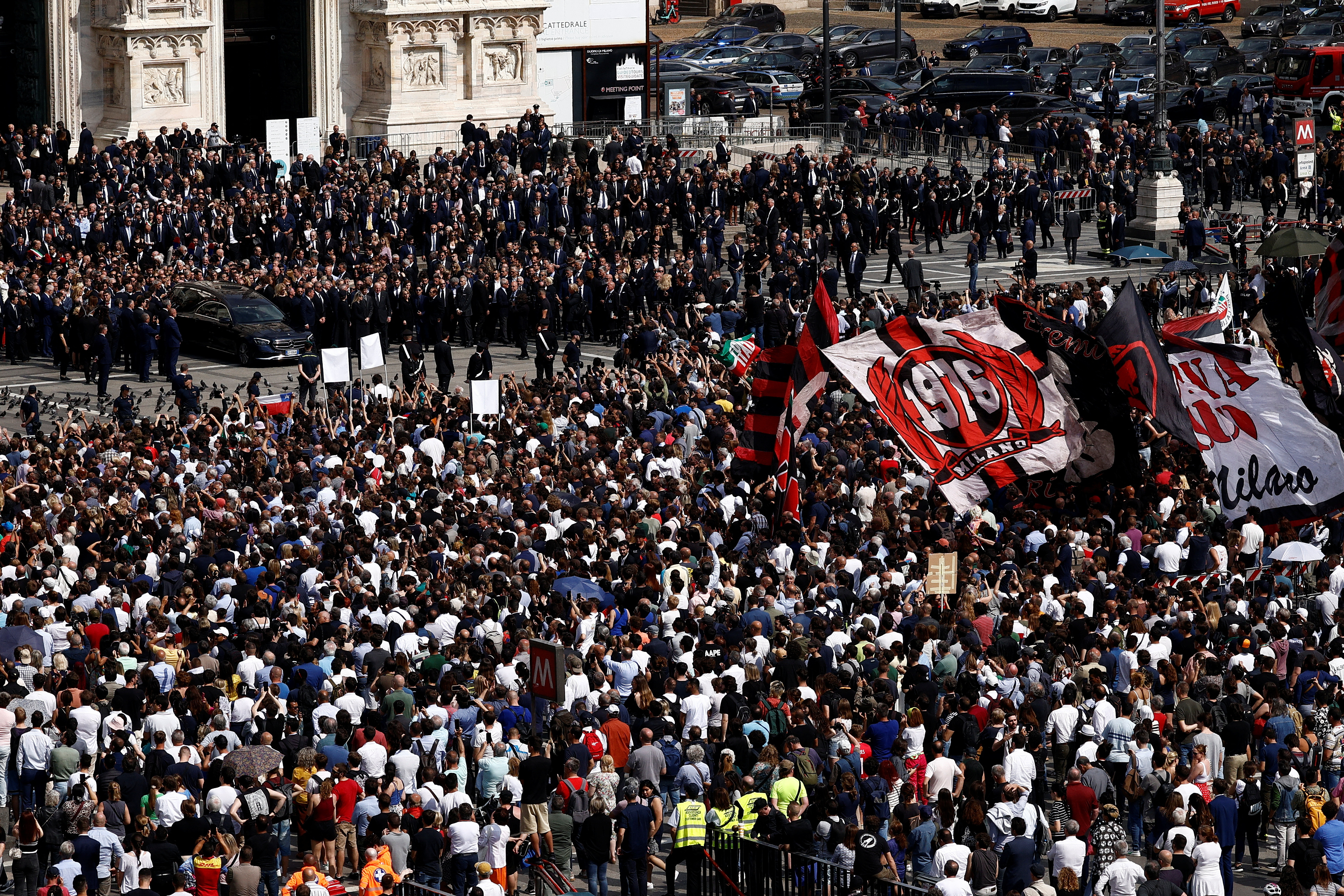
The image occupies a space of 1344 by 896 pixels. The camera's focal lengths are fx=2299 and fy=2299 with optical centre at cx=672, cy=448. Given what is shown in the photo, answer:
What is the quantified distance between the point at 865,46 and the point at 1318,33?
43.7 feet

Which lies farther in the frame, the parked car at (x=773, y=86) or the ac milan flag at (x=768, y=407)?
the parked car at (x=773, y=86)

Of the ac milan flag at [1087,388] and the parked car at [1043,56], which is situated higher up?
the parked car at [1043,56]

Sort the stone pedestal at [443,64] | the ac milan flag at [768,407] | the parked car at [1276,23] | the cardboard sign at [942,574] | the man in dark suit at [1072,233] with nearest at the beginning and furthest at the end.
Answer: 1. the cardboard sign at [942,574]
2. the ac milan flag at [768,407]
3. the man in dark suit at [1072,233]
4. the stone pedestal at [443,64]
5. the parked car at [1276,23]

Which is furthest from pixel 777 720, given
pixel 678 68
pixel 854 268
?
pixel 678 68

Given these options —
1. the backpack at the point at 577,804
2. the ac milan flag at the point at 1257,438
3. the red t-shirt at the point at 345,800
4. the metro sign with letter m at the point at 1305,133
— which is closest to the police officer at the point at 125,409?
the ac milan flag at the point at 1257,438

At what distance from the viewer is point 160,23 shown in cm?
4853

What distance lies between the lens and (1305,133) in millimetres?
44719

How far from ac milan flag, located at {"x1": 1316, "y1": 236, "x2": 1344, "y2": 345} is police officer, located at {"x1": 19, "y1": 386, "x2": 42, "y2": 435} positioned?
15836 millimetres

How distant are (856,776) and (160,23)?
116 feet

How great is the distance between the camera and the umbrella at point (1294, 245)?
125 ft

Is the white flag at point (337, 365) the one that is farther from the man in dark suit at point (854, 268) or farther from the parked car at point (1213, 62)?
the parked car at point (1213, 62)

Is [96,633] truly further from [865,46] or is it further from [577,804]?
[865,46]

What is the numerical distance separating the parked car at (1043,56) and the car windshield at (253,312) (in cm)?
3213

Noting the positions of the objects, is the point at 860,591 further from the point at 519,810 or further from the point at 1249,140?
the point at 1249,140
